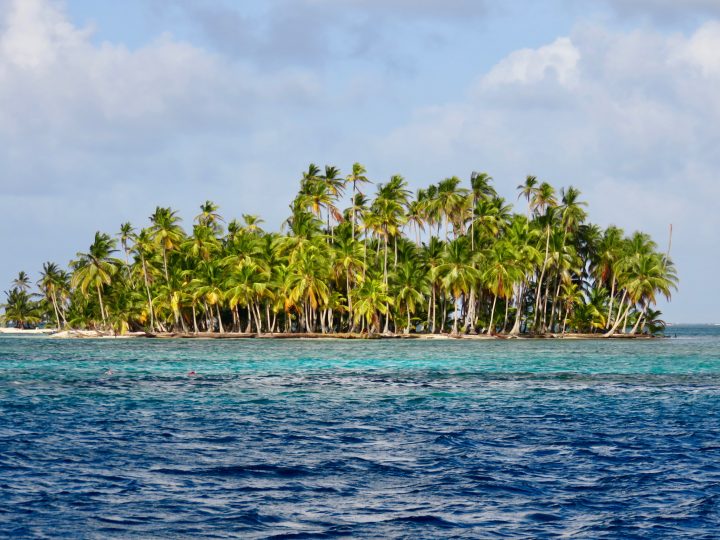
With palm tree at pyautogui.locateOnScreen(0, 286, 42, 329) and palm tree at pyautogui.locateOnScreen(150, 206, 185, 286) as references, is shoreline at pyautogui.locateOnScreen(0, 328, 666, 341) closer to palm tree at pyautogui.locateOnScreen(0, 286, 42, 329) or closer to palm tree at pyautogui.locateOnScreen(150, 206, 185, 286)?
palm tree at pyautogui.locateOnScreen(150, 206, 185, 286)

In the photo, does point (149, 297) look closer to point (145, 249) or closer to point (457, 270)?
point (145, 249)

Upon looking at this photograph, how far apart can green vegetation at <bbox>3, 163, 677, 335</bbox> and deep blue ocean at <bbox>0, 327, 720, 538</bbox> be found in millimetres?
60523

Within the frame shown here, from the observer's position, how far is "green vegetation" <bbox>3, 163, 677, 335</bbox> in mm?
104562

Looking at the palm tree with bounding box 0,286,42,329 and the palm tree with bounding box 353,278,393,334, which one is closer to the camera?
the palm tree with bounding box 353,278,393,334

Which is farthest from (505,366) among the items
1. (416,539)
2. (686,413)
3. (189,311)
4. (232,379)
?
(189,311)

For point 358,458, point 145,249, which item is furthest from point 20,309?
point 358,458

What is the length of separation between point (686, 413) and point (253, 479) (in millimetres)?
18943

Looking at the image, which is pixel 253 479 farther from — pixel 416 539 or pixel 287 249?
pixel 287 249

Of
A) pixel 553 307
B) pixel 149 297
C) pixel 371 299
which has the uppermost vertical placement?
pixel 149 297

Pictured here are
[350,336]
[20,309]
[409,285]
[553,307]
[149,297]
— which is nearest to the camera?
[409,285]

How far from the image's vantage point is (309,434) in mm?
24672

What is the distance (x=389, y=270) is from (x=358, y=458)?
91773mm

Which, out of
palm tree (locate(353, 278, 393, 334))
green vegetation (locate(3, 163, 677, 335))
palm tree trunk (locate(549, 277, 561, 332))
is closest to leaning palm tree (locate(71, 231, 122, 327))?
green vegetation (locate(3, 163, 677, 335))

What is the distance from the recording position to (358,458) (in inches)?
809
